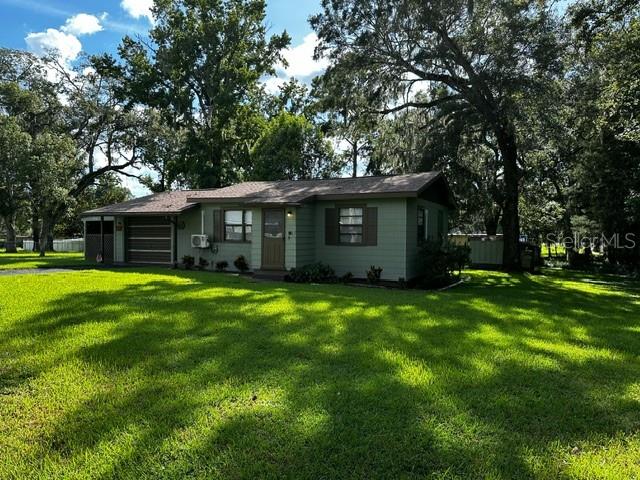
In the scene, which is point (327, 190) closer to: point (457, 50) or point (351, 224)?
point (351, 224)

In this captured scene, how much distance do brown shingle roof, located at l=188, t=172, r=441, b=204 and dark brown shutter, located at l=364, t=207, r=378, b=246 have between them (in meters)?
0.54

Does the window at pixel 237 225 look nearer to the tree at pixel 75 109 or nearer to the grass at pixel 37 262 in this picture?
the grass at pixel 37 262

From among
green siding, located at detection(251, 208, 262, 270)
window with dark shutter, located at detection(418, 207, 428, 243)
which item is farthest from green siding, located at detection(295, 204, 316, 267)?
window with dark shutter, located at detection(418, 207, 428, 243)

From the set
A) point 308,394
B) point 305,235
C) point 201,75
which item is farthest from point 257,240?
point 201,75

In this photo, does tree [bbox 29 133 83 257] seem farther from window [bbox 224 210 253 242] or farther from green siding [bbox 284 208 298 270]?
green siding [bbox 284 208 298 270]

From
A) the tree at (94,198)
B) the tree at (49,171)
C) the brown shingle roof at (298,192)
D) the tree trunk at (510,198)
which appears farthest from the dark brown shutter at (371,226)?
the tree at (94,198)

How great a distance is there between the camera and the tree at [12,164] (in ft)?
65.8

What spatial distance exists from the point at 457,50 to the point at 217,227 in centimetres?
1015

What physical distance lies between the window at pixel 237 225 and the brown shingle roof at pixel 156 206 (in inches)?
66.6

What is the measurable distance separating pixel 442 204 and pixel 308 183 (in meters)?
4.61

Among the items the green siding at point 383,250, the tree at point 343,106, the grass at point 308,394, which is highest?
the tree at point 343,106

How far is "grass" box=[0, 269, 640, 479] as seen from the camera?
2.52m

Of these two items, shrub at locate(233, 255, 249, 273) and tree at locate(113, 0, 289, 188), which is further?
tree at locate(113, 0, 289, 188)

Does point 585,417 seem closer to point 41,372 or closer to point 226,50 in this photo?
point 41,372
